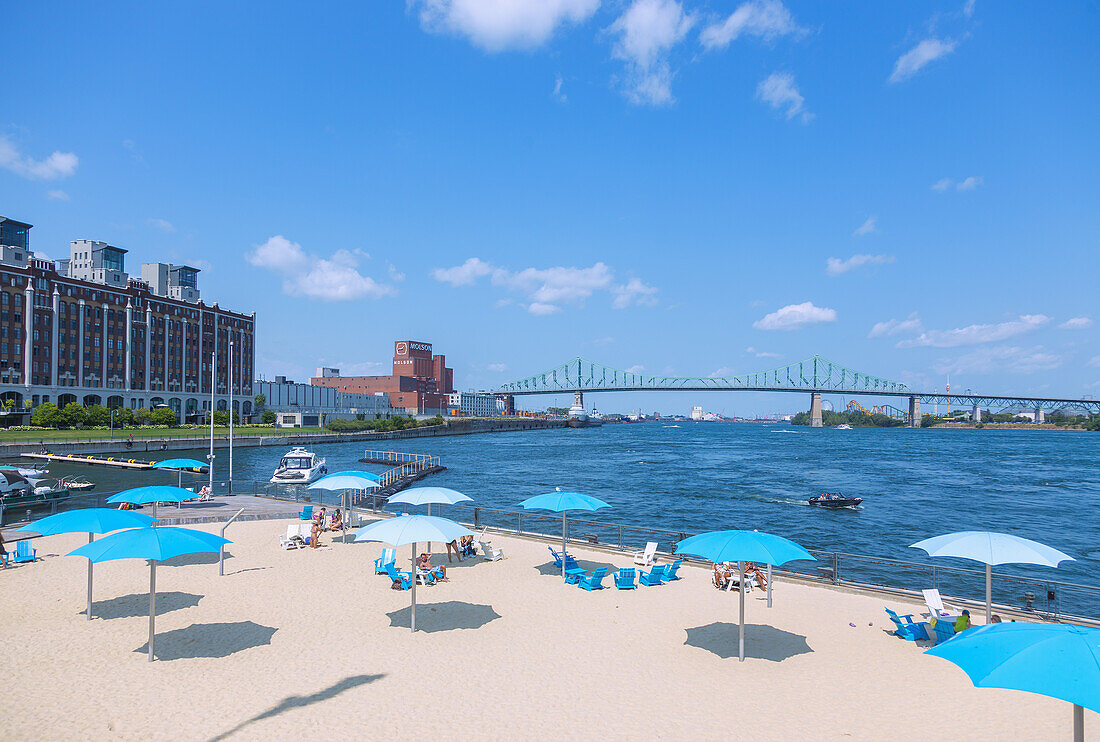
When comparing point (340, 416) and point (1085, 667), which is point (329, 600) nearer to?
point (1085, 667)

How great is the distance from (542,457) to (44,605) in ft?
257

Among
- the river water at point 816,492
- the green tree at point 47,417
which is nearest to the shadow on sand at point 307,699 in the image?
the river water at point 816,492

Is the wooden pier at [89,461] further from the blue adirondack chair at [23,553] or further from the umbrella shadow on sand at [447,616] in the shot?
the umbrella shadow on sand at [447,616]

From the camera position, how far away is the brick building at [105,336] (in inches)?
3374

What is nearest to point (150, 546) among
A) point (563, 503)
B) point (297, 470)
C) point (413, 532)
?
point (413, 532)

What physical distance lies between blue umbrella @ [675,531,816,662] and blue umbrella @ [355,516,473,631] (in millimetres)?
4520

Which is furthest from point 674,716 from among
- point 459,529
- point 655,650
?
point 459,529

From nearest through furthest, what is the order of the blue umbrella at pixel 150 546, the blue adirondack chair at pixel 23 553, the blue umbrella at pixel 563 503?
1. the blue umbrella at pixel 150 546
2. the blue umbrella at pixel 563 503
3. the blue adirondack chair at pixel 23 553

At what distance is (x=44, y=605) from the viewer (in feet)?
44.9

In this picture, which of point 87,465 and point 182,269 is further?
point 182,269

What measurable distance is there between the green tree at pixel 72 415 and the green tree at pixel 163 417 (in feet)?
40.0

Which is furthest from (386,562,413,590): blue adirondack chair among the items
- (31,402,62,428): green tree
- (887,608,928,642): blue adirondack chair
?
(31,402,62,428): green tree

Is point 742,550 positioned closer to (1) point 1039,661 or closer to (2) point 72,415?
(1) point 1039,661

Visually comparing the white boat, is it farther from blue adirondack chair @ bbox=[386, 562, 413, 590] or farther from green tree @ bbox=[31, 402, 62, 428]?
green tree @ bbox=[31, 402, 62, 428]
